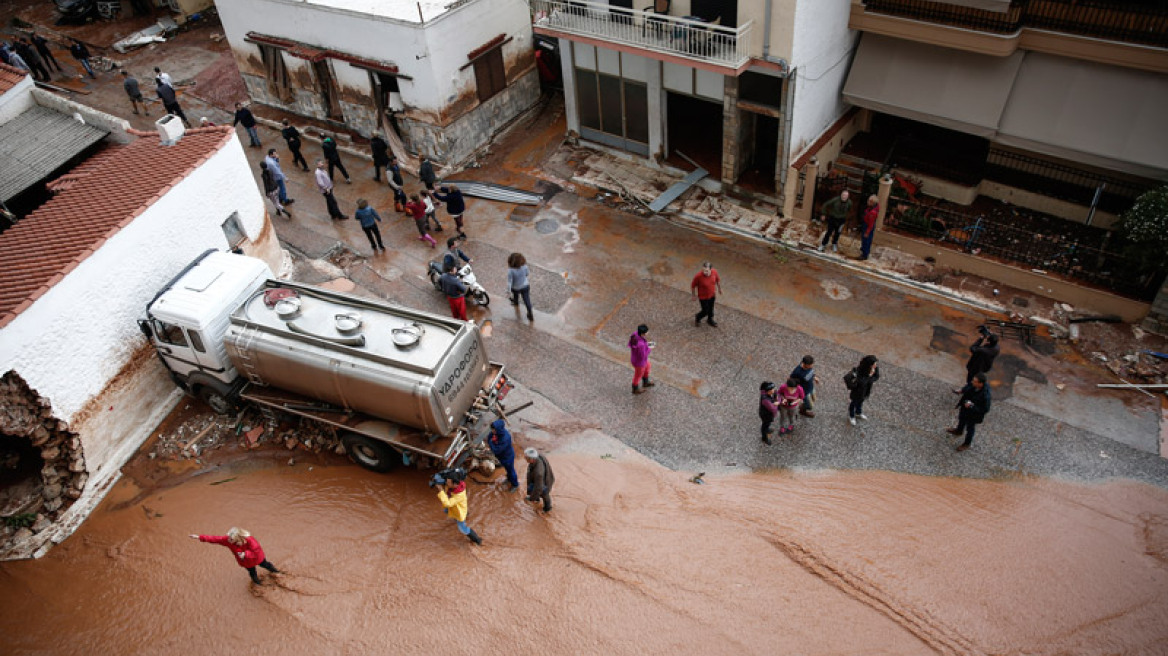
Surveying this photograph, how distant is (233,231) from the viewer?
15.4m

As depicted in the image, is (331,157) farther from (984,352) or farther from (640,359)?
(984,352)

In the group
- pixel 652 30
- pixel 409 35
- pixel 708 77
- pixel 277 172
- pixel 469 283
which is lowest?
pixel 469 283

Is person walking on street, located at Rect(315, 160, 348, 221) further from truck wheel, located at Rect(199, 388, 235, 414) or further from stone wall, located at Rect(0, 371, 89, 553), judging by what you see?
stone wall, located at Rect(0, 371, 89, 553)

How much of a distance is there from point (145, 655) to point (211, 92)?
20844mm

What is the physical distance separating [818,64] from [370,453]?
13.6 meters

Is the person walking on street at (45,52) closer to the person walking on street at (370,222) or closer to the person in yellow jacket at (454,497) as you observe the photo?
the person walking on street at (370,222)

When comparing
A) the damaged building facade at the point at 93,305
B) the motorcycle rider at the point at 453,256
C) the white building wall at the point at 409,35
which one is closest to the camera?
the damaged building facade at the point at 93,305

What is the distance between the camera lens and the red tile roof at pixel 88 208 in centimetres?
1195

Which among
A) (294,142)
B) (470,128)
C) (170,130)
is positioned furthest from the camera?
(470,128)

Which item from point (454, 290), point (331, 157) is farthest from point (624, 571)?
point (331, 157)

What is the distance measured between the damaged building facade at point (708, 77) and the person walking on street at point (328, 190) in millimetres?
6716

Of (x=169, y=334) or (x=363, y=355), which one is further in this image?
(x=169, y=334)

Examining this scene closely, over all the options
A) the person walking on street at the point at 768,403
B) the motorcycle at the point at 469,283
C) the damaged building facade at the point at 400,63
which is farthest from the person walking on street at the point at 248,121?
the person walking on street at the point at 768,403

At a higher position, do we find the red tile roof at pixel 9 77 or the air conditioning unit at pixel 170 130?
the red tile roof at pixel 9 77
